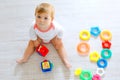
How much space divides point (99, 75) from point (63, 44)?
273 mm

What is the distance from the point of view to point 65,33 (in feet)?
5.62

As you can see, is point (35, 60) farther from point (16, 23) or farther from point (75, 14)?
point (75, 14)

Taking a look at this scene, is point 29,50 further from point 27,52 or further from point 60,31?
point 60,31

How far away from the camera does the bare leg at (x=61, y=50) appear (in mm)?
1611

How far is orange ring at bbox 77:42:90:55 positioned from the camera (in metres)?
1.65

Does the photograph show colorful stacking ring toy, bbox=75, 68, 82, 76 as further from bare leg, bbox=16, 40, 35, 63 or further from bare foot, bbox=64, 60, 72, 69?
bare leg, bbox=16, 40, 35, 63

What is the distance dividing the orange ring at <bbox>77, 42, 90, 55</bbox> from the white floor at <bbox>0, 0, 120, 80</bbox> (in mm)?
22

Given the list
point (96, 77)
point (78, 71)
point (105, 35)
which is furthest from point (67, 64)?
point (105, 35)

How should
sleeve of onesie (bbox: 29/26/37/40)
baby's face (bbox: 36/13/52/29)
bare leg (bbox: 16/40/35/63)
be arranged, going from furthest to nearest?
bare leg (bbox: 16/40/35/63)
sleeve of onesie (bbox: 29/26/37/40)
baby's face (bbox: 36/13/52/29)

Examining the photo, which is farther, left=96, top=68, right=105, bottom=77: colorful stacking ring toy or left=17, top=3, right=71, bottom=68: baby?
left=96, top=68, right=105, bottom=77: colorful stacking ring toy

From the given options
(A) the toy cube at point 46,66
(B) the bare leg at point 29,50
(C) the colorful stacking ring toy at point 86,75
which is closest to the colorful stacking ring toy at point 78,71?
(C) the colorful stacking ring toy at point 86,75

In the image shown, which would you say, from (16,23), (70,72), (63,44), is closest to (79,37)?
(63,44)

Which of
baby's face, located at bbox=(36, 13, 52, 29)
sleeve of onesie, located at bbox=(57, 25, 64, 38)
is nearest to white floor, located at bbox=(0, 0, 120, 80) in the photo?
sleeve of onesie, located at bbox=(57, 25, 64, 38)

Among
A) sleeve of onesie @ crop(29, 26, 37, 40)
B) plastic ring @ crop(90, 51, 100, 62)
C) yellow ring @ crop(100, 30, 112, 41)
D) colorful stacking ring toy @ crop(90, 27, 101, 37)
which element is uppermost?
sleeve of onesie @ crop(29, 26, 37, 40)
